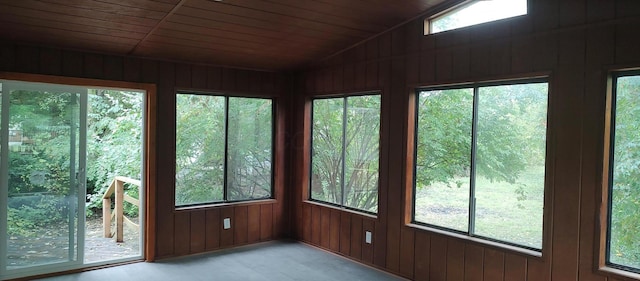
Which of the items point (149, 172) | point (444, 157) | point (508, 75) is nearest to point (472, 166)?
point (444, 157)

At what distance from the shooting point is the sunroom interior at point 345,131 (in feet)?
10.2

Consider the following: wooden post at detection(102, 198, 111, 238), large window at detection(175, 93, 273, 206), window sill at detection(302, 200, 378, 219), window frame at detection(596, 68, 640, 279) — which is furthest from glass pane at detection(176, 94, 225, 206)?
window frame at detection(596, 68, 640, 279)

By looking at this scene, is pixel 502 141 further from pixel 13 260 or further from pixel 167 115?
pixel 13 260

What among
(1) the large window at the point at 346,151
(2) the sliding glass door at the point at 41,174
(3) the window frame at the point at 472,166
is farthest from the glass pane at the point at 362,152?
(2) the sliding glass door at the point at 41,174

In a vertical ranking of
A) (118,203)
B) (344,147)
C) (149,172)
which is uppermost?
(344,147)

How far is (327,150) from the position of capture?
5.45m

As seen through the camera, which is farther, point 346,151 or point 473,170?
point 346,151

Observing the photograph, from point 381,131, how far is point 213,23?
6.57ft

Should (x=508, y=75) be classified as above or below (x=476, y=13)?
below

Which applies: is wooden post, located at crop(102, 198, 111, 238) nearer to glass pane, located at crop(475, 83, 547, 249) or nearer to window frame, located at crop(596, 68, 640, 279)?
glass pane, located at crop(475, 83, 547, 249)

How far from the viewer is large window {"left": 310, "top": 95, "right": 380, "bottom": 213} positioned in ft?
15.8

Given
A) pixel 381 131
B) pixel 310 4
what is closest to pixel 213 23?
pixel 310 4

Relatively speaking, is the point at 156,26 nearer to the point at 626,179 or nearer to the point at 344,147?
the point at 344,147

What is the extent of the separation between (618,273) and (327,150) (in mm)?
3262
